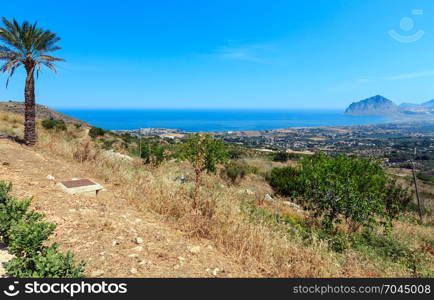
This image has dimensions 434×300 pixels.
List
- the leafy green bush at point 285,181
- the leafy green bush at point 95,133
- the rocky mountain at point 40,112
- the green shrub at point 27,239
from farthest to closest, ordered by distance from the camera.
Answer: the rocky mountain at point 40,112, the leafy green bush at point 95,133, the leafy green bush at point 285,181, the green shrub at point 27,239

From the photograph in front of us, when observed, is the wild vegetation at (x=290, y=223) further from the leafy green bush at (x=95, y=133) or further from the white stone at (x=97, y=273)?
the leafy green bush at (x=95, y=133)

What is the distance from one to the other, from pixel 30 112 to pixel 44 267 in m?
10.8

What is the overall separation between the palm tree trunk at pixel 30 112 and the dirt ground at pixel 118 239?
222 inches

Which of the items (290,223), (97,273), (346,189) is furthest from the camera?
(290,223)

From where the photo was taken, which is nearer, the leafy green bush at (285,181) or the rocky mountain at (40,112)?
the leafy green bush at (285,181)

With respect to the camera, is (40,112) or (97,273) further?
(40,112)

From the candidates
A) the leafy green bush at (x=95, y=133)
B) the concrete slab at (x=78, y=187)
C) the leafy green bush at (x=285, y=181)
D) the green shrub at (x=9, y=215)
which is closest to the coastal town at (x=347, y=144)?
the leafy green bush at (x=285, y=181)

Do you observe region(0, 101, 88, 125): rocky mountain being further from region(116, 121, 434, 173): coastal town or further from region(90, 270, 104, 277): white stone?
region(90, 270, 104, 277): white stone

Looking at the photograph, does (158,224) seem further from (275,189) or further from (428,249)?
(275,189)

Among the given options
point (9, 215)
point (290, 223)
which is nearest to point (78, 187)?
point (9, 215)

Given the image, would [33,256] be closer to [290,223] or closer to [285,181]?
[290,223]

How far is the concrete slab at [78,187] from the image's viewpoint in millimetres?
4610

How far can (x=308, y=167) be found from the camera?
7.75 metres

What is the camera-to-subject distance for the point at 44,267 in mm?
2039
